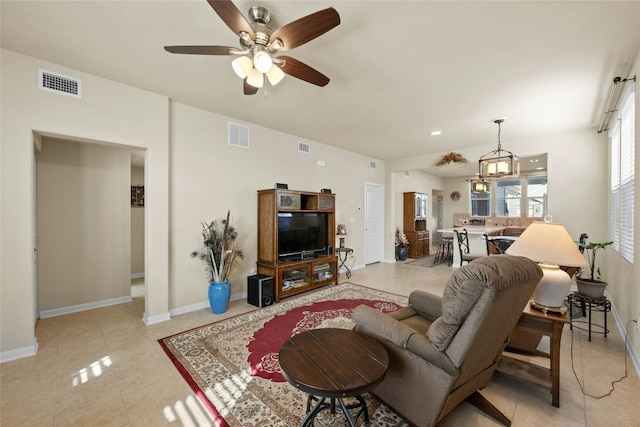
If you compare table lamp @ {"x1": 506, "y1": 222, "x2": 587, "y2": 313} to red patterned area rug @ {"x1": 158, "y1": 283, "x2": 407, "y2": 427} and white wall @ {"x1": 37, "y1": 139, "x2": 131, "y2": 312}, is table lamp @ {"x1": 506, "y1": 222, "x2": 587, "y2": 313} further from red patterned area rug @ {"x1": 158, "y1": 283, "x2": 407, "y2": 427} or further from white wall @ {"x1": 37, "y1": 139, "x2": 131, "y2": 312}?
white wall @ {"x1": 37, "y1": 139, "x2": 131, "y2": 312}

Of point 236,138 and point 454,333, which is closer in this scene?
point 454,333

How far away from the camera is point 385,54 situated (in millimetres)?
2467

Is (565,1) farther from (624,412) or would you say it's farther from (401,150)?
(401,150)

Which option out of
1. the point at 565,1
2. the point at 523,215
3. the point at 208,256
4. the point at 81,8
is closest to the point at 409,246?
the point at 523,215

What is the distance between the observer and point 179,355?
250 centimetres

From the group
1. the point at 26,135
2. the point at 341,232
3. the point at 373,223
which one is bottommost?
the point at 341,232

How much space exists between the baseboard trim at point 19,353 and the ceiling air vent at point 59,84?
8.25 ft

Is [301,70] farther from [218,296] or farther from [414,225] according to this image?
[414,225]

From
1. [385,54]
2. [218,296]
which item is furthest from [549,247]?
[218,296]

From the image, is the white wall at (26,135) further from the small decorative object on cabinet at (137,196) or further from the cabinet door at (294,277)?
the small decorative object on cabinet at (137,196)

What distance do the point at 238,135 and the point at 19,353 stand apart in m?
3.47

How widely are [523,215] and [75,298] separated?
38.9ft

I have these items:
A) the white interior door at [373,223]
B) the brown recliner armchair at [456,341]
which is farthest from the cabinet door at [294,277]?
the white interior door at [373,223]

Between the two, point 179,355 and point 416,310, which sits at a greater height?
point 416,310
